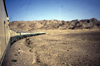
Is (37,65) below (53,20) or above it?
below

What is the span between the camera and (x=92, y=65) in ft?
18.0

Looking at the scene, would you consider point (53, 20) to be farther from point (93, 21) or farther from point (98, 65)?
point (98, 65)

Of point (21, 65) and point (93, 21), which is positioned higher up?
point (93, 21)

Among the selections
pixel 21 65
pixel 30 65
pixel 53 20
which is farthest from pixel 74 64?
pixel 53 20

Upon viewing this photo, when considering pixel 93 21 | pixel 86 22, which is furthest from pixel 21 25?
pixel 93 21

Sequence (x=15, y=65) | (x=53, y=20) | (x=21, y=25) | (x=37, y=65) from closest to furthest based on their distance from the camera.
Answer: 1. (x=15, y=65)
2. (x=37, y=65)
3. (x=21, y=25)
4. (x=53, y=20)

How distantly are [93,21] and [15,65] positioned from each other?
97.6m

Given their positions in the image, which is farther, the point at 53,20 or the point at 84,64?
the point at 53,20

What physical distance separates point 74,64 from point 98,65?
1660 millimetres

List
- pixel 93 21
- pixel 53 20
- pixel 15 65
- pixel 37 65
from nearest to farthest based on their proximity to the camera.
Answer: pixel 15 65
pixel 37 65
pixel 93 21
pixel 53 20

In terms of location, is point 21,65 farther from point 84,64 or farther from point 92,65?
point 92,65

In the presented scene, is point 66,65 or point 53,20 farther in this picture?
point 53,20

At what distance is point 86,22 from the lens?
85.6 m

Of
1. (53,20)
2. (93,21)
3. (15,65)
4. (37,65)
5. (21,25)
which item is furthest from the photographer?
(53,20)
